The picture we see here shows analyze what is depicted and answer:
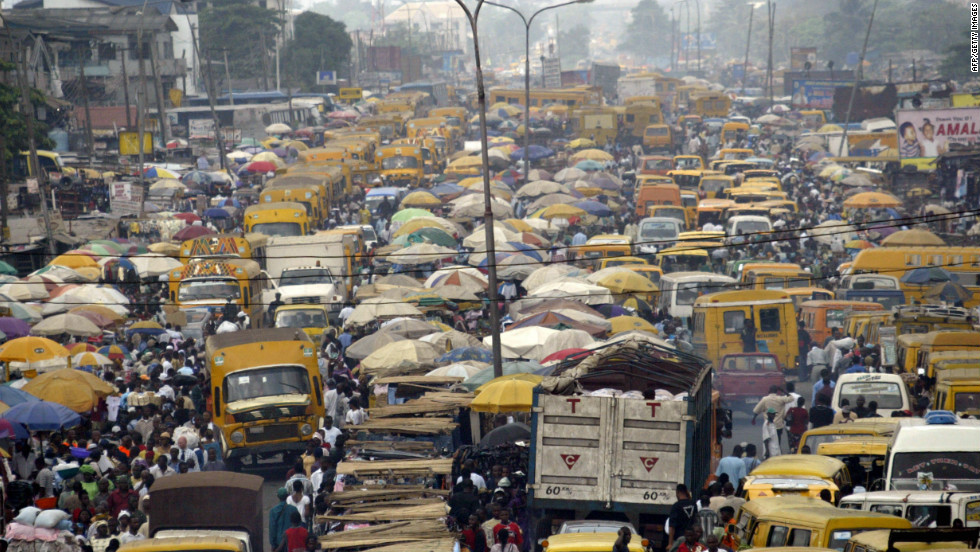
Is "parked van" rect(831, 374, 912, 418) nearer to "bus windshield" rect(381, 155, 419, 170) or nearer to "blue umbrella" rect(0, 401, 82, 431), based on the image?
"blue umbrella" rect(0, 401, 82, 431)

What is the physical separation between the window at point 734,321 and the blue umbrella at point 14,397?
37.2 ft

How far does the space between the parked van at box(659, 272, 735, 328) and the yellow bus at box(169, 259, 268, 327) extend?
8.17 metres

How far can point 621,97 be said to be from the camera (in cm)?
11300

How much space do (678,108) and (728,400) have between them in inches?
3092

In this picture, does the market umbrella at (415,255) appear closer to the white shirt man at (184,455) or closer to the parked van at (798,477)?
the white shirt man at (184,455)

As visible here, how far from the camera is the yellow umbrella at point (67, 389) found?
19375mm

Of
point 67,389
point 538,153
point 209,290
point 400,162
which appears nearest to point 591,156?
point 538,153

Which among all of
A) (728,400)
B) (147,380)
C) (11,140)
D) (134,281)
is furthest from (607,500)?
(11,140)

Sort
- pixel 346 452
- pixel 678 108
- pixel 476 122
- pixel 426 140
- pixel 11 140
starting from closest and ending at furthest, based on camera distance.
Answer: pixel 346 452, pixel 11 140, pixel 426 140, pixel 476 122, pixel 678 108

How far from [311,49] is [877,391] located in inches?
3781

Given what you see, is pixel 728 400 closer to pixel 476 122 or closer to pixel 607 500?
pixel 607 500

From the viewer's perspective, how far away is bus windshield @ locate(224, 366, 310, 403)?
1977 centimetres

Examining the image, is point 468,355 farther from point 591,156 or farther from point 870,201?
point 591,156

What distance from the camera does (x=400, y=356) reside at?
22.1 metres
